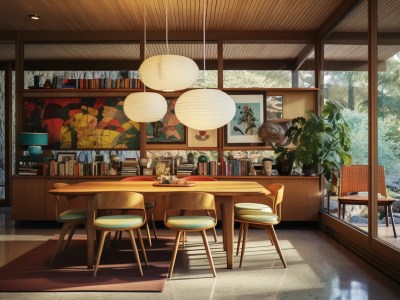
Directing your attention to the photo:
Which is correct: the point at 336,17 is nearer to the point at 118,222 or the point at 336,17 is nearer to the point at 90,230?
the point at 118,222

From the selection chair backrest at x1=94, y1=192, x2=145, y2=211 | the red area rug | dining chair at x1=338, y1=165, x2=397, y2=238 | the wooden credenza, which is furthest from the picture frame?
dining chair at x1=338, y1=165, x2=397, y2=238

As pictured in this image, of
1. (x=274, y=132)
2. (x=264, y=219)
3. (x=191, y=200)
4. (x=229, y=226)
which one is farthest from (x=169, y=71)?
(x=274, y=132)

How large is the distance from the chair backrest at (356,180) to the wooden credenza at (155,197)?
3.22 feet

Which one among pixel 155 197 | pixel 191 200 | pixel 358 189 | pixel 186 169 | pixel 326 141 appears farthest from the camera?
pixel 186 169

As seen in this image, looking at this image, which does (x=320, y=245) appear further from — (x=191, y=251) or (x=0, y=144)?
(x=0, y=144)

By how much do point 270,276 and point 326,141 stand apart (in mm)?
2916

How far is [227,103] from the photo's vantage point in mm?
4613

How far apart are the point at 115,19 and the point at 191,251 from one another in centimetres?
380

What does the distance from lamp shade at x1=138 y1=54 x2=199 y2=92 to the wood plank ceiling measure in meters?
1.74

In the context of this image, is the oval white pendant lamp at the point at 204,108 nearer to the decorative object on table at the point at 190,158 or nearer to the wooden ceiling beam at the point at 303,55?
the decorative object on table at the point at 190,158

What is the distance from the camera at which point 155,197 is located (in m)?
7.10

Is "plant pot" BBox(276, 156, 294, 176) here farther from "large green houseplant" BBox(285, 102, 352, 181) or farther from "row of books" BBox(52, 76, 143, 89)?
"row of books" BBox(52, 76, 143, 89)

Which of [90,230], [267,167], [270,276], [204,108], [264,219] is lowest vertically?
[270,276]

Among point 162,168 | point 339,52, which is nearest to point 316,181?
point 339,52
